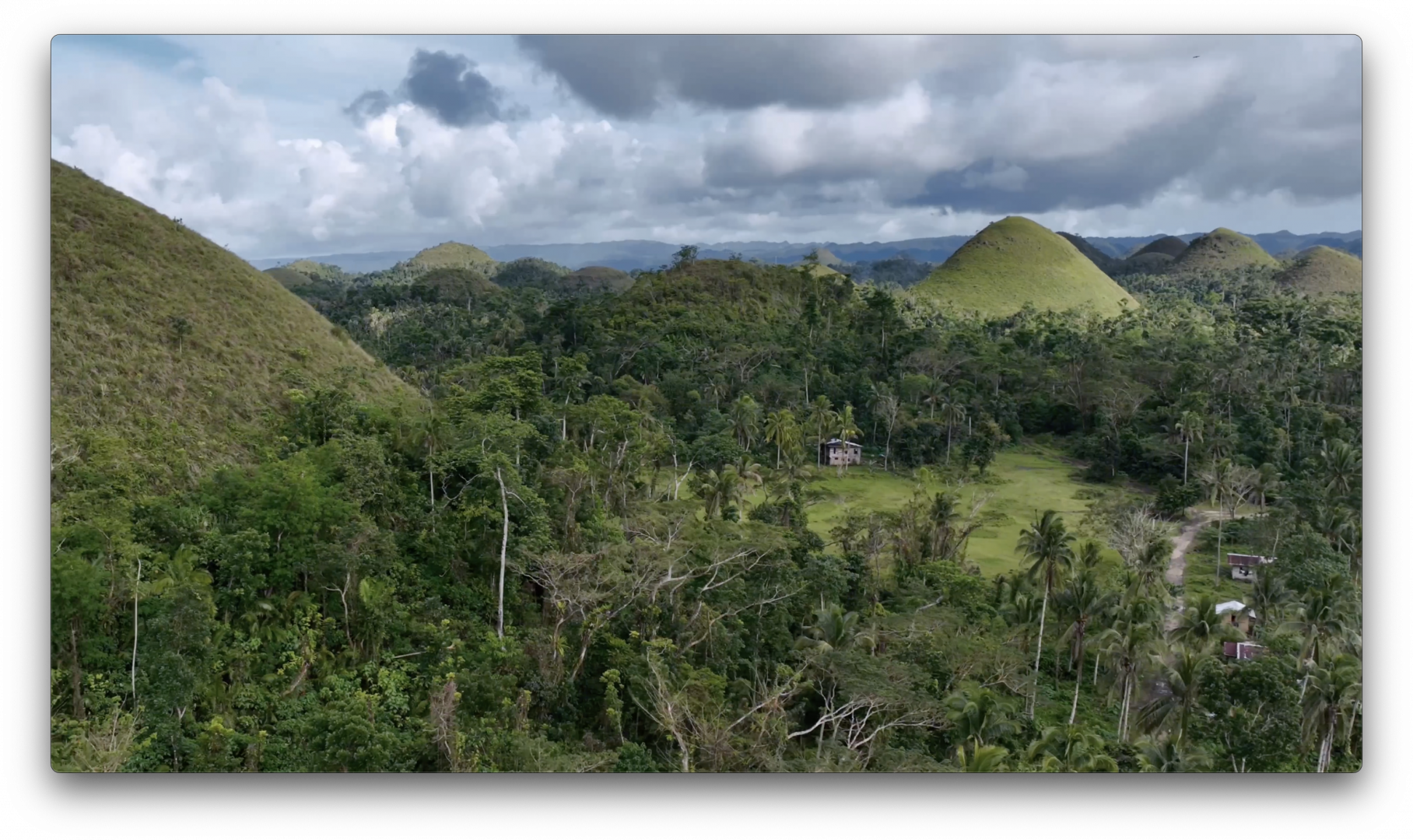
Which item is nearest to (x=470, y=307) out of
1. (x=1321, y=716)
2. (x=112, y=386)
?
(x=112, y=386)

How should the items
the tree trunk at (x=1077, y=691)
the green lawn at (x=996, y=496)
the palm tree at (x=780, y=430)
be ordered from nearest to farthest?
1. the tree trunk at (x=1077, y=691)
2. the green lawn at (x=996, y=496)
3. the palm tree at (x=780, y=430)

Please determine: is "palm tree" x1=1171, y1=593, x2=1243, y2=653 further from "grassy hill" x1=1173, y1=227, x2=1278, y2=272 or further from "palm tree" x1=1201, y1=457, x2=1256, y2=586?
"grassy hill" x1=1173, y1=227, x2=1278, y2=272

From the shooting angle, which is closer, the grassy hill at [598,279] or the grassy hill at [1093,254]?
the grassy hill at [598,279]

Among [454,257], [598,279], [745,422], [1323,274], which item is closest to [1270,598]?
[745,422]

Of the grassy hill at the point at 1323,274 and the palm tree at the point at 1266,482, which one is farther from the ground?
the grassy hill at the point at 1323,274

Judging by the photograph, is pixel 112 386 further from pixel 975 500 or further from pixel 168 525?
pixel 975 500

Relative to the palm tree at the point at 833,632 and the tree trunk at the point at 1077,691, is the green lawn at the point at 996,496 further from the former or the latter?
the palm tree at the point at 833,632

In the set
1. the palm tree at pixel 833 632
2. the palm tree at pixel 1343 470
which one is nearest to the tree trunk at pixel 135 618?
the palm tree at pixel 833 632

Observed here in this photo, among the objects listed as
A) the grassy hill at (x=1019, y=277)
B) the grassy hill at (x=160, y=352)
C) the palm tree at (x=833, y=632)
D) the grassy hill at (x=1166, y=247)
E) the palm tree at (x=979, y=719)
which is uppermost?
the grassy hill at (x=1166, y=247)
